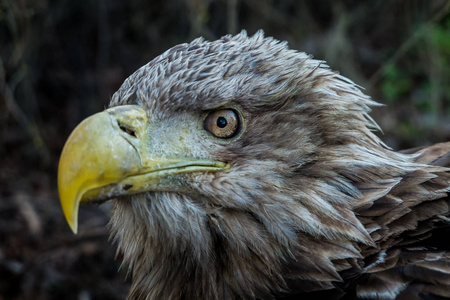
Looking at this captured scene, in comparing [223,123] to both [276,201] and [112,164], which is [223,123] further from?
[112,164]

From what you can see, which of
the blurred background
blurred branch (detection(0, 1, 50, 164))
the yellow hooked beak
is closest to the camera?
the yellow hooked beak

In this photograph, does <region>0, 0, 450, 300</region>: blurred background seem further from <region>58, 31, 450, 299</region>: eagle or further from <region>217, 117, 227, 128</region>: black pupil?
<region>217, 117, 227, 128</region>: black pupil

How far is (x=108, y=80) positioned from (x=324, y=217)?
648 centimetres

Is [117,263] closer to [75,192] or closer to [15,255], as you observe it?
[15,255]

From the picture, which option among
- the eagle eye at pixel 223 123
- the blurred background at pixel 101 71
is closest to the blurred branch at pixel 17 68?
the blurred background at pixel 101 71

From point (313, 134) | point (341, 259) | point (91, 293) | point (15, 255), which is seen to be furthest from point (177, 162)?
point (15, 255)

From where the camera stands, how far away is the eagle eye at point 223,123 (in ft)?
8.31

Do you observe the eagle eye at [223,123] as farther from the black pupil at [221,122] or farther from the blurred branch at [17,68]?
the blurred branch at [17,68]

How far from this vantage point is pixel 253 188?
245 centimetres

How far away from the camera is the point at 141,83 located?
8.72 ft

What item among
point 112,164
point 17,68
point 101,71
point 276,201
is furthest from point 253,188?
point 101,71

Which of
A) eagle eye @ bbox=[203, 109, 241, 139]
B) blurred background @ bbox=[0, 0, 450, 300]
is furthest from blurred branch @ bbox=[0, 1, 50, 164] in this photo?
eagle eye @ bbox=[203, 109, 241, 139]

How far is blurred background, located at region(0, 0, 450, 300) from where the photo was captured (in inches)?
219

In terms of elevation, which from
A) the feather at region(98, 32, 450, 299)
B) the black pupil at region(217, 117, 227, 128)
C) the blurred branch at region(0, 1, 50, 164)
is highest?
the blurred branch at region(0, 1, 50, 164)
